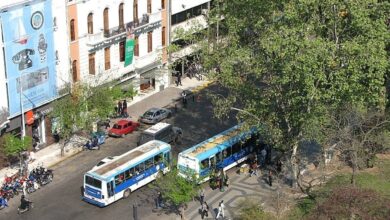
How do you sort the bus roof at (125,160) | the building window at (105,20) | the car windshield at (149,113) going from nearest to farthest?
the bus roof at (125,160), the building window at (105,20), the car windshield at (149,113)

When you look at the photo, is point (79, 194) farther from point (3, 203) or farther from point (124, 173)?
point (3, 203)

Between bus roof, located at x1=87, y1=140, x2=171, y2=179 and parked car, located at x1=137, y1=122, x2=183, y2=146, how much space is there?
3.92 meters

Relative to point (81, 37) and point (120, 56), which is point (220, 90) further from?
point (81, 37)

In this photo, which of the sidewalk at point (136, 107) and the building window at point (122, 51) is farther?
the building window at point (122, 51)

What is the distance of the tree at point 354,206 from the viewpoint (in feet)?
121

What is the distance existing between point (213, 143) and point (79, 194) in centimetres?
1128

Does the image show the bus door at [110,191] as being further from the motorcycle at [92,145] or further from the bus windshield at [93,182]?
the motorcycle at [92,145]

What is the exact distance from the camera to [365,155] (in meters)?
55.8

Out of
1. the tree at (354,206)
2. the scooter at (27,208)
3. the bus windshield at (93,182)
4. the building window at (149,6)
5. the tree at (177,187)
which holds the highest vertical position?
the building window at (149,6)

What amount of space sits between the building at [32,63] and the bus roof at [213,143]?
13.7 metres

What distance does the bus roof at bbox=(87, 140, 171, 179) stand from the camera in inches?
1965

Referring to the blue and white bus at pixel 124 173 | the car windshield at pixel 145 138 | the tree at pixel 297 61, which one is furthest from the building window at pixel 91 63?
the tree at pixel 297 61

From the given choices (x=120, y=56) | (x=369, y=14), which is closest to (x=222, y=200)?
(x=369, y=14)

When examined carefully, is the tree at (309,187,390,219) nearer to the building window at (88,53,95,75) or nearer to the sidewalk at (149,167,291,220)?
the sidewalk at (149,167,291,220)
